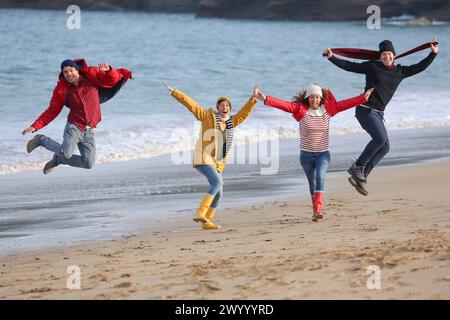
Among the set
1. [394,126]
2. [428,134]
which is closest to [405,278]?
[428,134]

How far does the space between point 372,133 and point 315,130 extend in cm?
120

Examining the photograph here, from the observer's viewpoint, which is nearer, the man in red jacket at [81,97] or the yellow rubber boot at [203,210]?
the yellow rubber boot at [203,210]

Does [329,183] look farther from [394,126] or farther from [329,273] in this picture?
[394,126]

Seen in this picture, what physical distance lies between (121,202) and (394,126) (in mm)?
9758

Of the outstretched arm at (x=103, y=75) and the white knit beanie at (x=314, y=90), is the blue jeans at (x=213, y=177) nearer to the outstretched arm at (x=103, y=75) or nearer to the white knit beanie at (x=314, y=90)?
the white knit beanie at (x=314, y=90)

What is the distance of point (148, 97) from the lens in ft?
88.2

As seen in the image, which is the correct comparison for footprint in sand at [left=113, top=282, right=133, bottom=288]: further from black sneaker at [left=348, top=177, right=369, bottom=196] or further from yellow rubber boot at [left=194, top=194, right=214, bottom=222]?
black sneaker at [left=348, top=177, right=369, bottom=196]

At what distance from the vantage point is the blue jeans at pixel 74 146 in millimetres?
11016

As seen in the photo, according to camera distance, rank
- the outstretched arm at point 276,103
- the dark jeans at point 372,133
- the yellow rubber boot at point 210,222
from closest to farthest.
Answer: the outstretched arm at point 276,103, the yellow rubber boot at point 210,222, the dark jeans at point 372,133

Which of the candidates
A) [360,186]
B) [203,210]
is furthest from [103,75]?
[360,186]

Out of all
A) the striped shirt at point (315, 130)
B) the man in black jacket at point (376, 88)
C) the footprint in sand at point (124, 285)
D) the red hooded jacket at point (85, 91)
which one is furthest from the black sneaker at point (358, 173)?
the footprint in sand at point (124, 285)

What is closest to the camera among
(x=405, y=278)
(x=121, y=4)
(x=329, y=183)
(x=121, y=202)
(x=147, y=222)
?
(x=405, y=278)

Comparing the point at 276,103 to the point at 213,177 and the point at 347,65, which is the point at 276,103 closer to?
the point at 213,177

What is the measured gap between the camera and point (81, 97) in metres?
10.9
